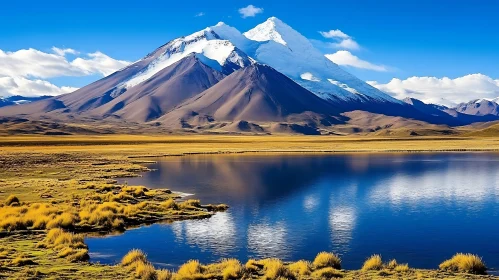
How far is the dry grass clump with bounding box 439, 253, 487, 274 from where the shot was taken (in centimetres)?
2495

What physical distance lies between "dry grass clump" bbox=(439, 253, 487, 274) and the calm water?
1.38 metres

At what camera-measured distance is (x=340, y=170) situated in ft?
285

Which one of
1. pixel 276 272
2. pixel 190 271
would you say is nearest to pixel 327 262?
pixel 276 272

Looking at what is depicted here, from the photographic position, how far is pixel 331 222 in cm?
3956

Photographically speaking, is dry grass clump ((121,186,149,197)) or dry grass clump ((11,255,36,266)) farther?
dry grass clump ((121,186,149,197))

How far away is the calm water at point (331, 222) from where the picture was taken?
98.8ft

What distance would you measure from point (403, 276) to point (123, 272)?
42.4 ft

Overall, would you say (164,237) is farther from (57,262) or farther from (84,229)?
(57,262)

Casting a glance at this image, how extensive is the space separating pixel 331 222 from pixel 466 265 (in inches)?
595

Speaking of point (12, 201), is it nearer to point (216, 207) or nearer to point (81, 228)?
point (81, 228)

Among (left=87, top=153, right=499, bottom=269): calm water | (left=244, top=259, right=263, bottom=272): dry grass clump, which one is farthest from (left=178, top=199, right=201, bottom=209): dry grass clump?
(left=244, top=259, right=263, bottom=272): dry grass clump

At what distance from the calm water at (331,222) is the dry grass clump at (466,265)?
54.2 inches

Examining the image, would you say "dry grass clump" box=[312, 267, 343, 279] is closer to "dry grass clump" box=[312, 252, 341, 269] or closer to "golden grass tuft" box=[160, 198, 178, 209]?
"dry grass clump" box=[312, 252, 341, 269]

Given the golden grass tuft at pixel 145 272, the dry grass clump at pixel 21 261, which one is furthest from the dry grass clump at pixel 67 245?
the golden grass tuft at pixel 145 272
